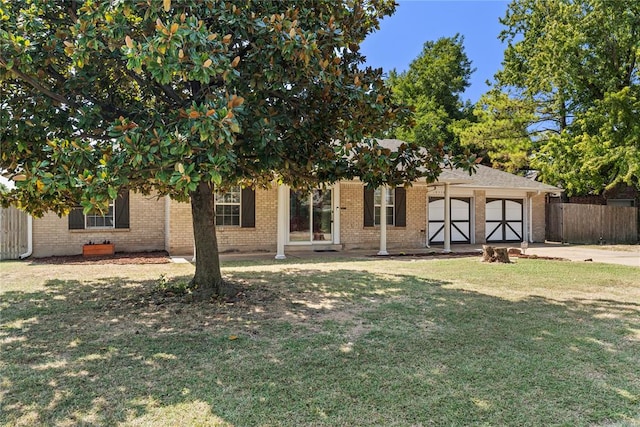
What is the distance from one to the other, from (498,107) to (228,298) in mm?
21621

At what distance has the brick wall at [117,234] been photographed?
1273cm

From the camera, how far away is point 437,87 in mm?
32844

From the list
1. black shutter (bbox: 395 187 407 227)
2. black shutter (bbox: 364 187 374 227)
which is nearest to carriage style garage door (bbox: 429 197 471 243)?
black shutter (bbox: 395 187 407 227)

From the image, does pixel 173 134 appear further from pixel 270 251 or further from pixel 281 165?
pixel 270 251

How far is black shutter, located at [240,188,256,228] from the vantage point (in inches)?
530

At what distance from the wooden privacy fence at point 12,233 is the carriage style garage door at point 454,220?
13.7 meters

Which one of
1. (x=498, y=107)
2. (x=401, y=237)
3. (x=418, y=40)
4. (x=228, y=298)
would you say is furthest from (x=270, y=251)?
(x=418, y=40)

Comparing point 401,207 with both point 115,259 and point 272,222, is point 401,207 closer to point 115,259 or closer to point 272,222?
point 272,222

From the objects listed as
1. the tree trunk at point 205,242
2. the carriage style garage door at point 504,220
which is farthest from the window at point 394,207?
the tree trunk at point 205,242

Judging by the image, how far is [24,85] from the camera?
5824mm

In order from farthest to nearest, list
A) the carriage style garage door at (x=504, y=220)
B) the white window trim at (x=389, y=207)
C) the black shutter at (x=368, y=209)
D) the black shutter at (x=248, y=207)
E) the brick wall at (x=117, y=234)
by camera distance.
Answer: the carriage style garage door at (x=504, y=220) → the white window trim at (x=389, y=207) → the black shutter at (x=368, y=209) → the black shutter at (x=248, y=207) → the brick wall at (x=117, y=234)

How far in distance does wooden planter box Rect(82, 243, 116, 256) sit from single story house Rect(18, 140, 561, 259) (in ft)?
1.28

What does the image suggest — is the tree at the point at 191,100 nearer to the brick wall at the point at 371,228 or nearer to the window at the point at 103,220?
the window at the point at 103,220

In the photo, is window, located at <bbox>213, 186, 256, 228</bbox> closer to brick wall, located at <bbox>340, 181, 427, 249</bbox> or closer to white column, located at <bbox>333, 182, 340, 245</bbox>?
white column, located at <bbox>333, 182, 340, 245</bbox>
